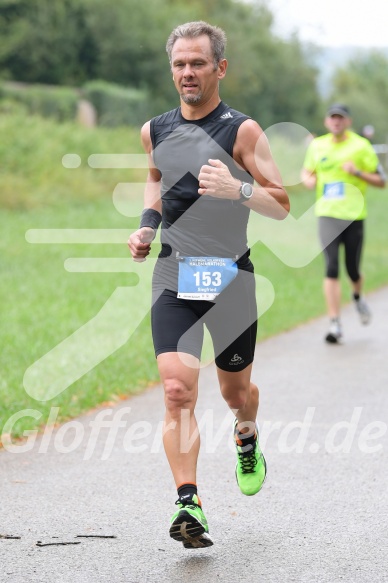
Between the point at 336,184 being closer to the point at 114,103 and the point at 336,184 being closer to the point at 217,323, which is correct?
the point at 217,323

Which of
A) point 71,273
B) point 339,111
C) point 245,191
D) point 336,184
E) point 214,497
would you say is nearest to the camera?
point 245,191

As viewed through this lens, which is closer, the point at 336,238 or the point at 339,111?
the point at 339,111

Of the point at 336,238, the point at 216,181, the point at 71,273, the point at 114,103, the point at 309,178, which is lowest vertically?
the point at 216,181

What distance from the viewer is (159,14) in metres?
48.8

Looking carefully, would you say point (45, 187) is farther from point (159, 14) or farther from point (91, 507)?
point (159, 14)

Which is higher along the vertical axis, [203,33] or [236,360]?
[203,33]

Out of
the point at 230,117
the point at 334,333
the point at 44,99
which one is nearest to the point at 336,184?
the point at 334,333

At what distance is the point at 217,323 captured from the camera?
5.13 meters

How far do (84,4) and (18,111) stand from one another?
1672 centimetres

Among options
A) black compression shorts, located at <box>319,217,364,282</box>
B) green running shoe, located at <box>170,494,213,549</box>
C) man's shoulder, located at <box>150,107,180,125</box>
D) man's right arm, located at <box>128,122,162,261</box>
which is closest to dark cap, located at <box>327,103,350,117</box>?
black compression shorts, located at <box>319,217,364,282</box>

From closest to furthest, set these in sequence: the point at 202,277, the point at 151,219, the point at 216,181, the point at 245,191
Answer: the point at 216,181
the point at 245,191
the point at 202,277
the point at 151,219

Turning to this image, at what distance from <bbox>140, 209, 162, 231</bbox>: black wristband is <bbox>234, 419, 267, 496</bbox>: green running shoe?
115 centimetres

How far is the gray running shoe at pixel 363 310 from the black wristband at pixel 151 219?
7097 mm

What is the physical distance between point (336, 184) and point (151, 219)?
6.26 meters
